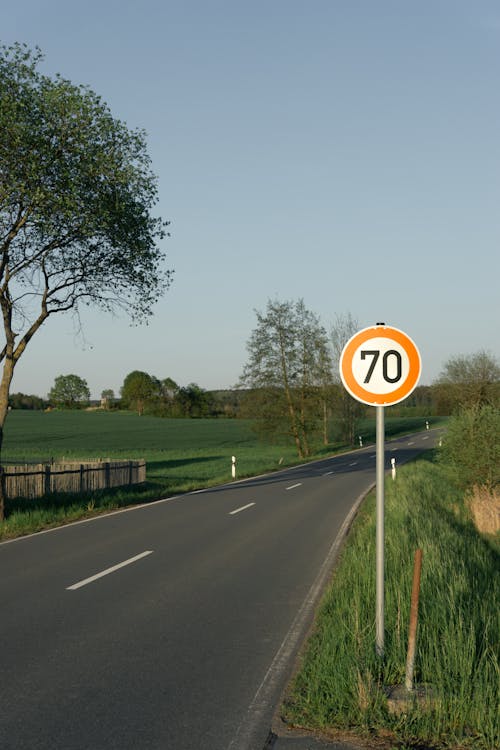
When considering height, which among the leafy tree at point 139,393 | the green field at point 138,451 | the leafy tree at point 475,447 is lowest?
the green field at point 138,451

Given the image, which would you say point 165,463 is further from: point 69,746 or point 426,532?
point 69,746

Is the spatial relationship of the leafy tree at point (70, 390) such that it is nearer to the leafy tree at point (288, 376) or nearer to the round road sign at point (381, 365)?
the leafy tree at point (288, 376)

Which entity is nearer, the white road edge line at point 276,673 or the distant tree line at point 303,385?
the white road edge line at point 276,673

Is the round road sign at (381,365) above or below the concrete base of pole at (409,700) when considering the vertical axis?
above

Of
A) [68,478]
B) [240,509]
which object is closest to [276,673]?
[240,509]

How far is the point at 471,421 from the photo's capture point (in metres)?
20.7

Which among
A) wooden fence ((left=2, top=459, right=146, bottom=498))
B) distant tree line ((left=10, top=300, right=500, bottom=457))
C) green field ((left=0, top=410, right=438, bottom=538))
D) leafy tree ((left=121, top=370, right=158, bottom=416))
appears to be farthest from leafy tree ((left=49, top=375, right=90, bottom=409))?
wooden fence ((left=2, top=459, right=146, bottom=498))

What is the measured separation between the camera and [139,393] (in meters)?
131

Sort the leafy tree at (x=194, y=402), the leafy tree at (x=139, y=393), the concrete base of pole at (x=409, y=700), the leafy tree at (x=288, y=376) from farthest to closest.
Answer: the leafy tree at (x=139, y=393)
the leafy tree at (x=194, y=402)
the leafy tree at (x=288, y=376)
the concrete base of pole at (x=409, y=700)

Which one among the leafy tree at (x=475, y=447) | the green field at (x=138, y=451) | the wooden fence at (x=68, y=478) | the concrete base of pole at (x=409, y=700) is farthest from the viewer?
the leafy tree at (x=475, y=447)

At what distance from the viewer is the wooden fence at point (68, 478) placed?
17.6 meters

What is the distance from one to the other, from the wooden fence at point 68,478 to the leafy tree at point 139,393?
342 feet

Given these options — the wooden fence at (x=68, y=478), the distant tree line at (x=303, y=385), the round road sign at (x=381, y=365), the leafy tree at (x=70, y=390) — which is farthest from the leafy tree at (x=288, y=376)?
the leafy tree at (x=70, y=390)

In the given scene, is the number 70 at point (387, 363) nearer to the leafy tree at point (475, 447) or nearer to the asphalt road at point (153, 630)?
the asphalt road at point (153, 630)
